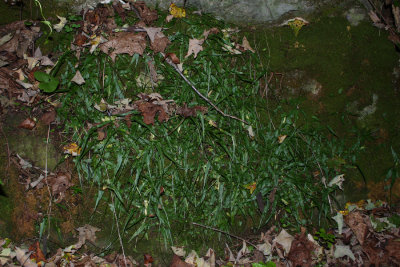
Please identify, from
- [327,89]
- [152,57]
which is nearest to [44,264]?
[152,57]

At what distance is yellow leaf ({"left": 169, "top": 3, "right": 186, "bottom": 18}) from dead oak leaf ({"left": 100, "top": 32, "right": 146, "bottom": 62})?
0.45m

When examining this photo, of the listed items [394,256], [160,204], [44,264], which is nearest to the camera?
[44,264]

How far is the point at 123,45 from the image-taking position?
9.54ft

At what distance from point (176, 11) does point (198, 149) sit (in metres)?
1.45

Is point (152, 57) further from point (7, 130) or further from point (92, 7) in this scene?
point (7, 130)

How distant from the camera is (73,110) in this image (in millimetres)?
2875

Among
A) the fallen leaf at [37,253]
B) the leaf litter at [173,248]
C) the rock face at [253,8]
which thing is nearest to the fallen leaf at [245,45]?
the leaf litter at [173,248]

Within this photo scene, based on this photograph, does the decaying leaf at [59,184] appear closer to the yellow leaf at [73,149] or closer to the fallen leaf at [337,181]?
the yellow leaf at [73,149]

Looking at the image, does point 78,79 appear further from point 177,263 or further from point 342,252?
point 342,252

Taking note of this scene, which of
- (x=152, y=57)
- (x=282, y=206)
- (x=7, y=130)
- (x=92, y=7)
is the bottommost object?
(x=282, y=206)

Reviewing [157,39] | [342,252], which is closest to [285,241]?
[342,252]

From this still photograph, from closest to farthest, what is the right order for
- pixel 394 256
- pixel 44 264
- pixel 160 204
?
pixel 44 264 → pixel 160 204 → pixel 394 256

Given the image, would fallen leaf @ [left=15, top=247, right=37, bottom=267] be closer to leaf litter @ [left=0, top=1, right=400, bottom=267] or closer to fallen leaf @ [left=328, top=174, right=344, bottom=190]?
leaf litter @ [left=0, top=1, right=400, bottom=267]

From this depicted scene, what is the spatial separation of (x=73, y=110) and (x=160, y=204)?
4.09ft
